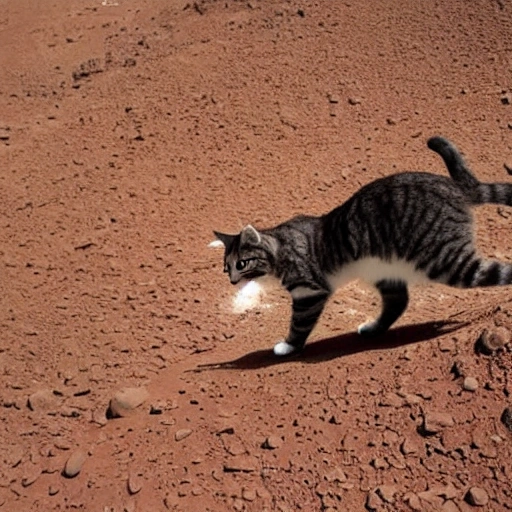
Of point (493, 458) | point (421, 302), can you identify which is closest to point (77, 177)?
point (421, 302)

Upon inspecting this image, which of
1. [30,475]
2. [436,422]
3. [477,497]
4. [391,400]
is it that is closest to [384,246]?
[391,400]

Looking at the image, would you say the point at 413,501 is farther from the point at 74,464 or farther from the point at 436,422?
the point at 74,464

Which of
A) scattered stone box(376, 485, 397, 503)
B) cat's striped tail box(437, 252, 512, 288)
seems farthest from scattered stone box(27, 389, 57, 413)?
cat's striped tail box(437, 252, 512, 288)

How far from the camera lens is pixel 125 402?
5.34 meters

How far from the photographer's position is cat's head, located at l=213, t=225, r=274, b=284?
5.66 meters

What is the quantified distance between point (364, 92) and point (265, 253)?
14.6ft

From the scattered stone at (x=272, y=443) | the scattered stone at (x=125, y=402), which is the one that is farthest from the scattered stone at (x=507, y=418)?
the scattered stone at (x=125, y=402)

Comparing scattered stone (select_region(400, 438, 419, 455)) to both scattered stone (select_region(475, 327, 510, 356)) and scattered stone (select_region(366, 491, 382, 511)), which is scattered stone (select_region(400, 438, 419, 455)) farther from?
scattered stone (select_region(475, 327, 510, 356))

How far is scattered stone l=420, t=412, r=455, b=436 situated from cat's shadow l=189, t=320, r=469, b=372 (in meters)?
1.13

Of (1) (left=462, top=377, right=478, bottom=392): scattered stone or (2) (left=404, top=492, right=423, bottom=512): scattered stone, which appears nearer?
(2) (left=404, top=492, right=423, bottom=512): scattered stone

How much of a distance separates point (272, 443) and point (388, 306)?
1.89 metres

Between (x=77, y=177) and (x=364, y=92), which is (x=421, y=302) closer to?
(x=364, y=92)

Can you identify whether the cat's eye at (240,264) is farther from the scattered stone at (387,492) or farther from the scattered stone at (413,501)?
the scattered stone at (413,501)

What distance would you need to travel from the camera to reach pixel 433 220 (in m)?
5.21
